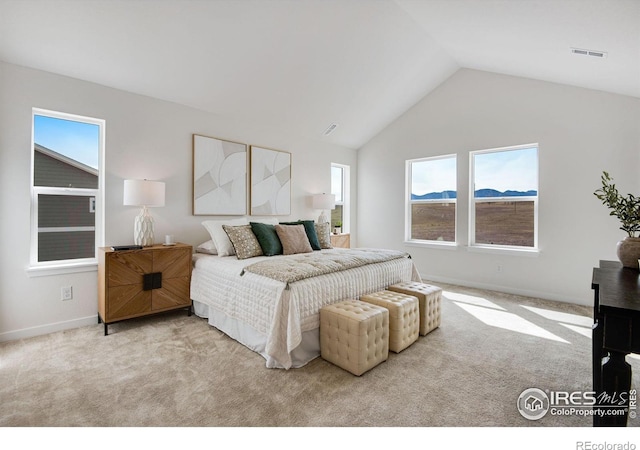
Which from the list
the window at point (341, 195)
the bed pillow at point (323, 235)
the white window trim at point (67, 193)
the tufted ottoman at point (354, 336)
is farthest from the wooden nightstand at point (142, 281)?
the window at point (341, 195)

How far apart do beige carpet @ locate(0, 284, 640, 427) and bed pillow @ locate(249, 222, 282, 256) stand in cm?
105

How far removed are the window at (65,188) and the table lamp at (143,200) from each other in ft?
1.37

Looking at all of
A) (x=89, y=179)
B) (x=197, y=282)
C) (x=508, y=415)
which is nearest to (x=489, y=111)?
(x=508, y=415)

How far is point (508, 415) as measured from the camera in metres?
1.73

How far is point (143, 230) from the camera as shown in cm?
321

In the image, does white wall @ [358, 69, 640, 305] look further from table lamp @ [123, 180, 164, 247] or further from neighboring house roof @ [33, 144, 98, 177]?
neighboring house roof @ [33, 144, 98, 177]

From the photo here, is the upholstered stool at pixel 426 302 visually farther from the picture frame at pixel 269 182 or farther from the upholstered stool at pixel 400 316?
the picture frame at pixel 269 182

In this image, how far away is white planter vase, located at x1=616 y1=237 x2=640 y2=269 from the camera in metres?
1.88

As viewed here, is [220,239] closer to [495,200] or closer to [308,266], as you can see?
[308,266]

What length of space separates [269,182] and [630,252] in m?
3.92

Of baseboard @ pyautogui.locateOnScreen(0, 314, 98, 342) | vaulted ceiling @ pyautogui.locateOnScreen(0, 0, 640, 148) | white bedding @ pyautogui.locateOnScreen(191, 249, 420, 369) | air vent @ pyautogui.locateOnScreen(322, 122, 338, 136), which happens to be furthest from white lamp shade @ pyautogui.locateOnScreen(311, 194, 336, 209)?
baseboard @ pyautogui.locateOnScreen(0, 314, 98, 342)

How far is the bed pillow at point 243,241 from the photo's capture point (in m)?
3.33

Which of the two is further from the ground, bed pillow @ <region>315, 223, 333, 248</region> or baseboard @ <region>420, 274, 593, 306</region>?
bed pillow @ <region>315, 223, 333, 248</region>

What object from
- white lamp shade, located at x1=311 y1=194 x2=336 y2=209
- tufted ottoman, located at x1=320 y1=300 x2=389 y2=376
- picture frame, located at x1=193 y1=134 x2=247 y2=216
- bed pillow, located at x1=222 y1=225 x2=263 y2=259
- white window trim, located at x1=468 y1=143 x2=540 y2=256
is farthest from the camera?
white lamp shade, located at x1=311 y1=194 x2=336 y2=209
